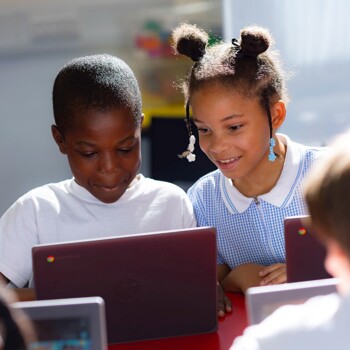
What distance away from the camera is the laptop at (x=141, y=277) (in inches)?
52.3

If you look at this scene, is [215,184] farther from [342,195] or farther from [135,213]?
[342,195]

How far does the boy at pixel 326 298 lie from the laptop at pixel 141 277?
1.22 feet

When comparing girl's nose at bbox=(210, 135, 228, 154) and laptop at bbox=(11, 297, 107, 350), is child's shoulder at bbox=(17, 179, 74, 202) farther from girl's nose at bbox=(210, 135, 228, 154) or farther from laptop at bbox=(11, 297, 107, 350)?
laptop at bbox=(11, 297, 107, 350)

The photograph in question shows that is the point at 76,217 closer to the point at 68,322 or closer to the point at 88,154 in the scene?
the point at 88,154

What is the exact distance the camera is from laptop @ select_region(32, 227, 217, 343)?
1329 millimetres

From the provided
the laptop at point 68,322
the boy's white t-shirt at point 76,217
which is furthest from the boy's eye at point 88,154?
the laptop at point 68,322

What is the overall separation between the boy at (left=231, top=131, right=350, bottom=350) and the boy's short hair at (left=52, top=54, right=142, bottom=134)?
33.4 inches

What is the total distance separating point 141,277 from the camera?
→ 1.35m

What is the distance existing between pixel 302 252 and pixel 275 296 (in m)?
0.29

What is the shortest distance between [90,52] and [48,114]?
1.18 ft

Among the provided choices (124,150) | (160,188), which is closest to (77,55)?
(160,188)

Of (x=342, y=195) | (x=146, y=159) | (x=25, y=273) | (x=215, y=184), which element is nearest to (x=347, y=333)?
(x=342, y=195)

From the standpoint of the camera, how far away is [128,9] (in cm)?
376

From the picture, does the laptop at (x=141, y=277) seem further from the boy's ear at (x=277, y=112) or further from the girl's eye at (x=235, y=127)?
the boy's ear at (x=277, y=112)
